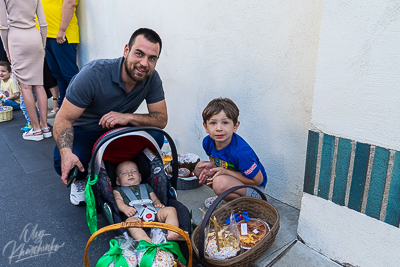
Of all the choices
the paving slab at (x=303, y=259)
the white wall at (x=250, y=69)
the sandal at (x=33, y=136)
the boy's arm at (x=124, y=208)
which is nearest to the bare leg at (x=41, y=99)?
the sandal at (x=33, y=136)

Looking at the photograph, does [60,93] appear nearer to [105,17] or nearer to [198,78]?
[105,17]

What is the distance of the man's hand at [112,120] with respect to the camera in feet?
7.59

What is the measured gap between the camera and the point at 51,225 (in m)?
2.42

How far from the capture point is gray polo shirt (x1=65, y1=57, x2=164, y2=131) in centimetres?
237

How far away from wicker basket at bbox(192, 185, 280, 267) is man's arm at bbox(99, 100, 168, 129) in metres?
0.97

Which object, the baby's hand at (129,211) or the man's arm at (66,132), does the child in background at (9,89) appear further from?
the baby's hand at (129,211)

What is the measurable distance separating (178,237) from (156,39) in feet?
5.16

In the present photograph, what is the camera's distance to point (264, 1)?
7.84 feet

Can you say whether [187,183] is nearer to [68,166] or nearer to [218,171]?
[218,171]

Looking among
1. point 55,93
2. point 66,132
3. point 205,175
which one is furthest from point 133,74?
point 55,93

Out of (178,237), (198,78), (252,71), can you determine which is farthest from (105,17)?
(178,237)

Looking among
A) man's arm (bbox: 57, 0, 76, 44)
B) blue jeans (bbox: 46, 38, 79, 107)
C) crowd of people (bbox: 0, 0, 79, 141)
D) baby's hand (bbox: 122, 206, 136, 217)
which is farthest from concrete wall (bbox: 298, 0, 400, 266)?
blue jeans (bbox: 46, 38, 79, 107)
